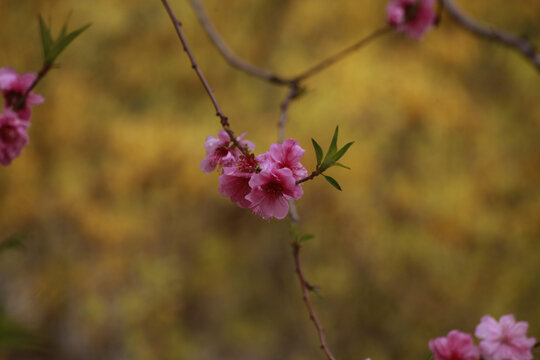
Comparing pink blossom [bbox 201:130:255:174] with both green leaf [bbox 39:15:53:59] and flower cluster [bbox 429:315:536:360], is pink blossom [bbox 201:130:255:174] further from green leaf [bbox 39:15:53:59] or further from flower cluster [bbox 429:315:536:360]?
flower cluster [bbox 429:315:536:360]

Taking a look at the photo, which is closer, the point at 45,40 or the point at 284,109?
the point at 45,40

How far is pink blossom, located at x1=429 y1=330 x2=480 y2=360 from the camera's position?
0.51m

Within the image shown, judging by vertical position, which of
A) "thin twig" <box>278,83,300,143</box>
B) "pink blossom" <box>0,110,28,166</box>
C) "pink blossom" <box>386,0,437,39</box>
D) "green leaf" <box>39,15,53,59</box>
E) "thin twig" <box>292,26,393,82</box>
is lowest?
"pink blossom" <box>0,110,28,166</box>

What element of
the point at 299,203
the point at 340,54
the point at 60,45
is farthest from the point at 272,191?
the point at 299,203

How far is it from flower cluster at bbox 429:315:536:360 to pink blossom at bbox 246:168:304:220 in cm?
25

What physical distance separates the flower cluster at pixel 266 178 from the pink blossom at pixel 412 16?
0.68 m

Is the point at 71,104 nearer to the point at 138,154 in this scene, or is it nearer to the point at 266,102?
the point at 138,154

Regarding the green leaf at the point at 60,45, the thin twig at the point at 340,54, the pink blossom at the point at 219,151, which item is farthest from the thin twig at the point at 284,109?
the green leaf at the point at 60,45

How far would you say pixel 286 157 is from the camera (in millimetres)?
427

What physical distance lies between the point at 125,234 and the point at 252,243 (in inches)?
29.5

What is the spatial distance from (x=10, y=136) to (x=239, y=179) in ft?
0.99

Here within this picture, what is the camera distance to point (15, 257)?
2.65 m

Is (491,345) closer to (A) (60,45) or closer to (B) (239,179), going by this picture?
(B) (239,179)

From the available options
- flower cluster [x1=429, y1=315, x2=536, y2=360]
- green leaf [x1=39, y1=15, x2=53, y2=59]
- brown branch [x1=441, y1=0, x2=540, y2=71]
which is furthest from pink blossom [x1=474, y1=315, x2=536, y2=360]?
green leaf [x1=39, y1=15, x2=53, y2=59]
